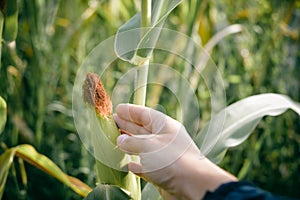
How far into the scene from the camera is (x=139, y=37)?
0.89 metres

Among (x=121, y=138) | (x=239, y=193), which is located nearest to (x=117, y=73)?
(x=121, y=138)

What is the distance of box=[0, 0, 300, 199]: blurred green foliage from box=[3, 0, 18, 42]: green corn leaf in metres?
0.24

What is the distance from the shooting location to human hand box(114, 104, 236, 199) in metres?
0.71

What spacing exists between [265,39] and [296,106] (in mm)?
989

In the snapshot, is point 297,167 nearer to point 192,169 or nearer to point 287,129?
point 287,129

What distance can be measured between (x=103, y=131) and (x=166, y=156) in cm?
13

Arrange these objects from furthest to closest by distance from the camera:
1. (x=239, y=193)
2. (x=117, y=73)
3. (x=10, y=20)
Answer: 1. (x=117, y=73)
2. (x=10, y=20)
3. (x=239, y=193)

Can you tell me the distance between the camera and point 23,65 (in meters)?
1.73

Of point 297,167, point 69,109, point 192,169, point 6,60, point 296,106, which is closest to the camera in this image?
point 192,169

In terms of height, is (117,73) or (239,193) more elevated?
(239,193)

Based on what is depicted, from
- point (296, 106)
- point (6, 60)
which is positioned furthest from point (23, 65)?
point (296, 106)

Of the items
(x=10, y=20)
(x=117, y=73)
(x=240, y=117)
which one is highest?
(x=10, y=20)

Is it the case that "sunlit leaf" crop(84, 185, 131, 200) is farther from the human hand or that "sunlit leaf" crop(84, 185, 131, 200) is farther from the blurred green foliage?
the blurred green foliage

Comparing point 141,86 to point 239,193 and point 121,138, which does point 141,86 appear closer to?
point 121,138
